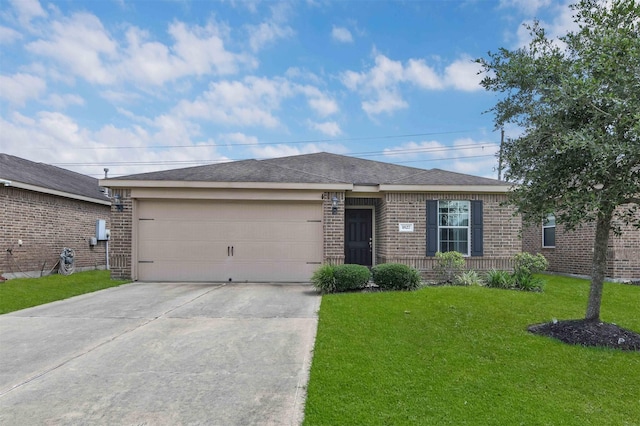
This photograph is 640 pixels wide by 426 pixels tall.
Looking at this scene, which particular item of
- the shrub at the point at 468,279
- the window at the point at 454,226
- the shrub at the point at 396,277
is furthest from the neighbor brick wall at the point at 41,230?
the shrub at the point at 468,279

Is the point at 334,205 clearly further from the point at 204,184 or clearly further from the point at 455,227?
the point at 204,184

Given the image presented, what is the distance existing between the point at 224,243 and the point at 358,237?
4.16 meters

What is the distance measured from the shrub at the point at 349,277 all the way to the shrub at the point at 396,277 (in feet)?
1.10

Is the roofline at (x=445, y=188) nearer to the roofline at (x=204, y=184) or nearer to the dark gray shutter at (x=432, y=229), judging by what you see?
the dark gray shutter at (x=432, y=229)

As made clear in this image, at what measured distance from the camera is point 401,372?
372cm

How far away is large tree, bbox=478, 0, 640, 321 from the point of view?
3965 millimetres

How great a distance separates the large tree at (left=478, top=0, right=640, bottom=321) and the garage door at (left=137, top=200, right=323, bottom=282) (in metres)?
6.08

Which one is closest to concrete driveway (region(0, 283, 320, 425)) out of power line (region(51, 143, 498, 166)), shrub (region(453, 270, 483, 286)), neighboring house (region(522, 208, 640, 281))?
shrub (region(453, 270, 483, 286))

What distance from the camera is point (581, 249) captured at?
441 inches

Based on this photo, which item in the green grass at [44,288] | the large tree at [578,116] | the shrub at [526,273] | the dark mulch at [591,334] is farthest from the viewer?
the shrub at [526,273]

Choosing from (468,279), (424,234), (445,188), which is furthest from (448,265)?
(445,188)

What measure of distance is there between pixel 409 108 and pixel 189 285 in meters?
13.2

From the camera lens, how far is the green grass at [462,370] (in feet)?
9.64

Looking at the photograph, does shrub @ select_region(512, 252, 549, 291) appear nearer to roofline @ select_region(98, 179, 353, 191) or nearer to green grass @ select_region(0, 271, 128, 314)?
roofline @ select_region(98, 179, 353, 191)
